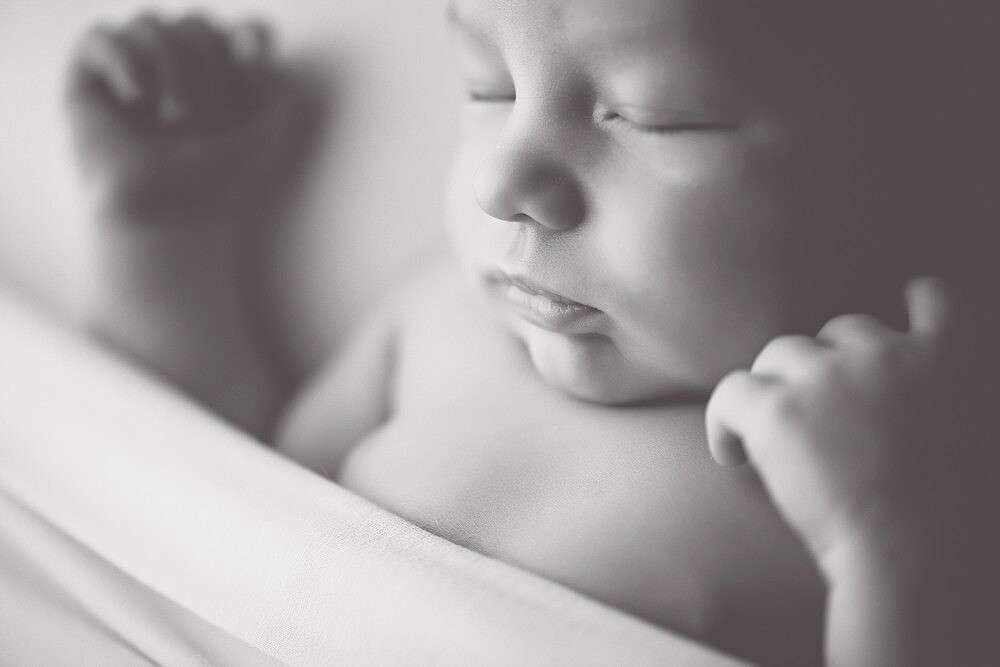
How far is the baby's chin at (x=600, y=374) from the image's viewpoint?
52 cm

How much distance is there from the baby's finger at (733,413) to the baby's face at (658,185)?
4 centimetres

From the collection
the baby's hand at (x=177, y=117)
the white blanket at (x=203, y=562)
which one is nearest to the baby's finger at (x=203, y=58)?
the baby's hand at (x=177, y=117)

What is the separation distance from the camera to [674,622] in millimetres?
467

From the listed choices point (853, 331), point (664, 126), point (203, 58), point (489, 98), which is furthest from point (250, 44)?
point (853, 331)

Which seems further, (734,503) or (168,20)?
(168,20)

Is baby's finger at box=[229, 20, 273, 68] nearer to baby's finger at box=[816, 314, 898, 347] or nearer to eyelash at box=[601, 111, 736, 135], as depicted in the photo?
eyelash at box=[601, 111, 736, 135]

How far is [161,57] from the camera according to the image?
2.64 feet

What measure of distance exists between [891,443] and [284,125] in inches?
24.1

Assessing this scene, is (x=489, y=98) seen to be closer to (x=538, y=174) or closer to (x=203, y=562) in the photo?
(x=538, y=174)

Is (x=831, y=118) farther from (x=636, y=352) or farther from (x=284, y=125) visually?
(x=284, y=125)

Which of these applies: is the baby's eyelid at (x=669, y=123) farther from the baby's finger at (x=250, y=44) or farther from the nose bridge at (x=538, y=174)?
the baby's finger at (x=250, y=44)

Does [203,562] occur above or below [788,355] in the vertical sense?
below

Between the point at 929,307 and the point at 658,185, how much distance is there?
15cm

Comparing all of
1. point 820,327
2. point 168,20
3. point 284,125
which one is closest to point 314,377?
point 284,125
